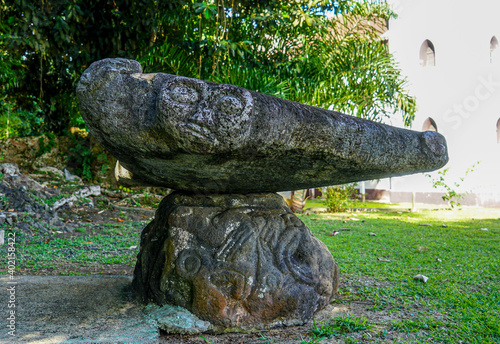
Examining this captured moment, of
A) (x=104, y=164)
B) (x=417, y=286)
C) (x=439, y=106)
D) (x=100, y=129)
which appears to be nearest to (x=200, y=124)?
(x=100, y=129)

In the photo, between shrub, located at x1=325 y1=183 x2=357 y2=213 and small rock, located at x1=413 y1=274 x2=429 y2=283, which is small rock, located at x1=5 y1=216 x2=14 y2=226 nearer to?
small rock, located at x1=413 y1=274 x2=429 y2=283

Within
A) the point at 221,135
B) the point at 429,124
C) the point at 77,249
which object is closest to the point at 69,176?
the point at 77,249

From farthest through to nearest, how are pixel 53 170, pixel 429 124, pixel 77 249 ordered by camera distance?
pixel 429 124 → pixel 53 170 → pixel 77 249

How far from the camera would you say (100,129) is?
1.96 metres

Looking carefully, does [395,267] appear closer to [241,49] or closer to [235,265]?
[235,265]

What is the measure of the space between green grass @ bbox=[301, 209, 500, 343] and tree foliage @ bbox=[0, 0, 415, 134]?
2270mm

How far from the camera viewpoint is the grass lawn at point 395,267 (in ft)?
7.42

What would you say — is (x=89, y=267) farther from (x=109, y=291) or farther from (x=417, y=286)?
(x=417, y=286)

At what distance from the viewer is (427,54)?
453 inches

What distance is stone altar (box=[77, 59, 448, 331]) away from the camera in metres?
1.79

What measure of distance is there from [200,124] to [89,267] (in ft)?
8.83

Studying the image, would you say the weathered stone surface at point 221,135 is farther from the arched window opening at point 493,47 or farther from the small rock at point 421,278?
the arched window opening at point 493,47

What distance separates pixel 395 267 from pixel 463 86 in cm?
872

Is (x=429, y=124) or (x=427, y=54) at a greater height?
(x=427, y=54)
